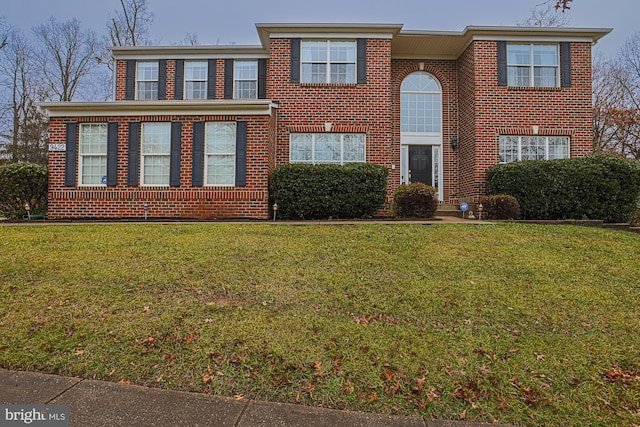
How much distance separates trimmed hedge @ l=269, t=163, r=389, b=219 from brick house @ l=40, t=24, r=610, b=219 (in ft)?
2.30

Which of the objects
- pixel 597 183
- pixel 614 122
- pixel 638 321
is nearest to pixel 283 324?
pixel 638 321

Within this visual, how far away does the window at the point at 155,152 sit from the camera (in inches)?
405

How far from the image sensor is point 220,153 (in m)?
10.3

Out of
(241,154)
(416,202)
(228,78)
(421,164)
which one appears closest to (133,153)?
(241,154)


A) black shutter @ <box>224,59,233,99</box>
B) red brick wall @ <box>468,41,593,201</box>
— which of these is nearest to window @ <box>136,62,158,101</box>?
black shutter @ <box>224,59,233,99</box>

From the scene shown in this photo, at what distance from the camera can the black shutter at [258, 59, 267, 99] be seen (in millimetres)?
12828

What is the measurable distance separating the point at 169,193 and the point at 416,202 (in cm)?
653

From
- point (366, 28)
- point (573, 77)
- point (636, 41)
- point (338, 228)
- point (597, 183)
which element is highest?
point (636, 41)

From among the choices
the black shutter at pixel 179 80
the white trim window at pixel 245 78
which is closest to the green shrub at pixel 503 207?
the white trim window at pixel 245 78

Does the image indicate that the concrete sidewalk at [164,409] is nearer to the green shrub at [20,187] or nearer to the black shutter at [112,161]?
the black shutter at [112,161]

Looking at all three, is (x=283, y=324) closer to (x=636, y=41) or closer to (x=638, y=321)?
(x=638, y=321)

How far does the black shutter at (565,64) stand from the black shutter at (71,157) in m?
14.7

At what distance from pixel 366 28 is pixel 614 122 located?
1922 cm

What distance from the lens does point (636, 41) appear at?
74.4ft
